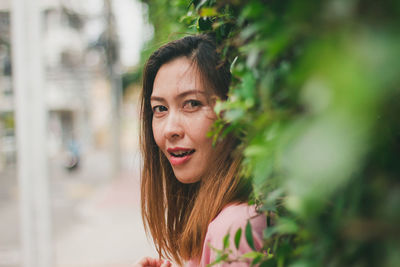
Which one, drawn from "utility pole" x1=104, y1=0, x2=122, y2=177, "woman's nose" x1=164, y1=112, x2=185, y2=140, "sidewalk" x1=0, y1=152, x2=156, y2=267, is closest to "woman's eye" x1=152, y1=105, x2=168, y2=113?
"woman's nose" x1=164, y1=112, x2=185, y2=140

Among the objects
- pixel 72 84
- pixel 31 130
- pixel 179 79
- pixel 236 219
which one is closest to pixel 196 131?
pixel 179 79

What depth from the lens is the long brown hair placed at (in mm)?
1356

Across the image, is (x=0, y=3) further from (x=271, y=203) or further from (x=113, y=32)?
(x=113, y=32)

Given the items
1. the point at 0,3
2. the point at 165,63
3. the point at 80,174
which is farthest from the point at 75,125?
the point at 165,63

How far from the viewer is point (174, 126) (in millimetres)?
1432

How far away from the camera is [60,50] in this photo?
24.5 meters

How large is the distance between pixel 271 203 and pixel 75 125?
30.6 metres

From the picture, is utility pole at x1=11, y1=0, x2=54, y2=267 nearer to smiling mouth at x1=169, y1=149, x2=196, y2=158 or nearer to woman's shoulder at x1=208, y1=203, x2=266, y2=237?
smiling mouth at x1=169, y1=149, x2=196, y2=158

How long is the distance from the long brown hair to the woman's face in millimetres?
38

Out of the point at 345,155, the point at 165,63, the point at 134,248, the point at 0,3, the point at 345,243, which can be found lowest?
the point at 134,248

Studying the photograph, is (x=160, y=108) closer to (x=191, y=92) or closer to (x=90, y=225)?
(x=191, y=92)

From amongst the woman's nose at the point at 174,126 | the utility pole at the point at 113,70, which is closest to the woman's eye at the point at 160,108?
the woman's nose at the point at 174,126

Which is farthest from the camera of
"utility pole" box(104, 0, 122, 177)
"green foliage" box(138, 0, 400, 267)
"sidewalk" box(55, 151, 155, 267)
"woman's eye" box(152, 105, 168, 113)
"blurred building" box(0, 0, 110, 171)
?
"blurred building" box(0, 0, 110, 171)

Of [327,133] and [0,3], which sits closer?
[327,133]
